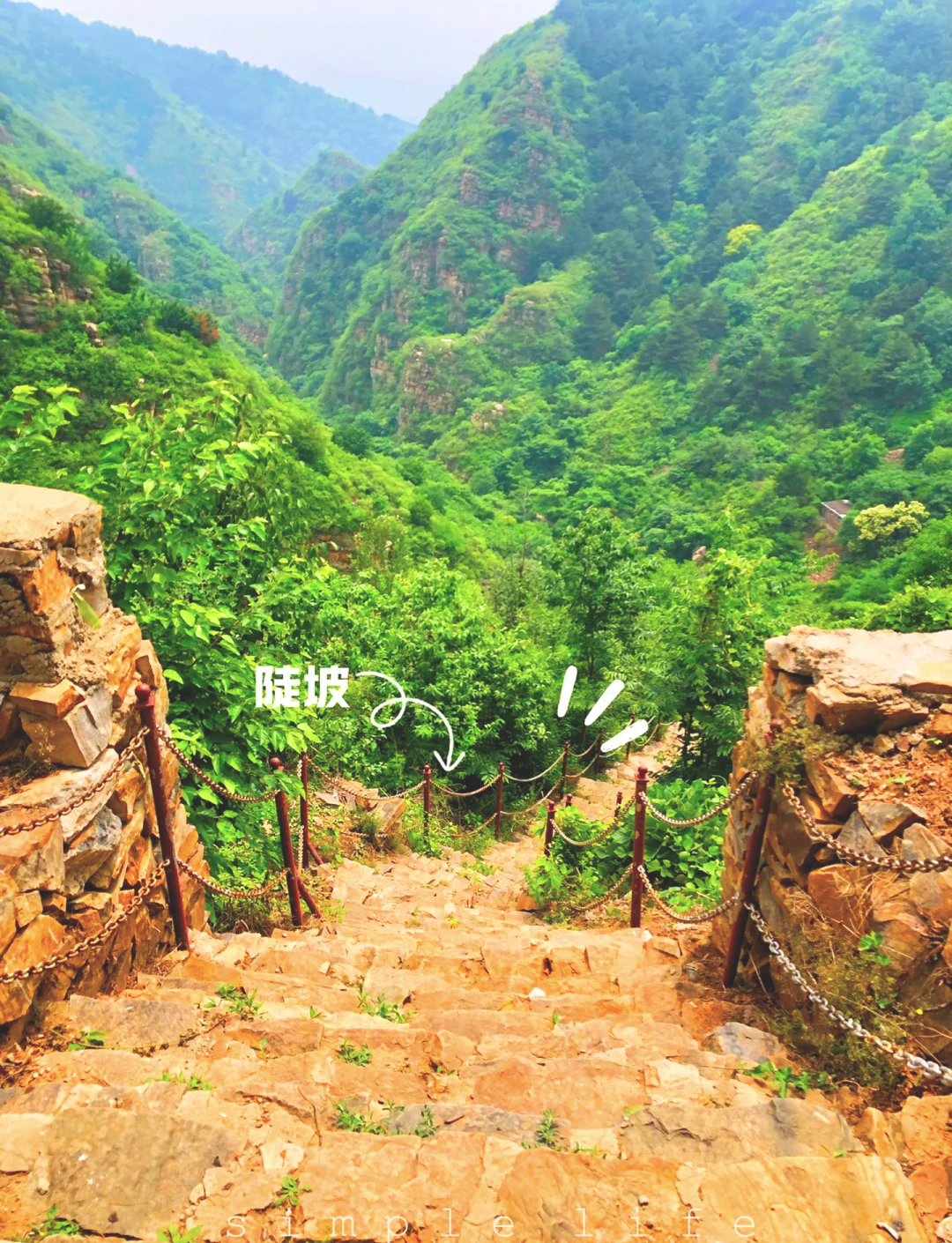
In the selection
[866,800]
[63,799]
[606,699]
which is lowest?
[606,699]

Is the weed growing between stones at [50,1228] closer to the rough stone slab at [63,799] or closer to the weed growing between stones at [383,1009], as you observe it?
the rough stone slab at [63,799]

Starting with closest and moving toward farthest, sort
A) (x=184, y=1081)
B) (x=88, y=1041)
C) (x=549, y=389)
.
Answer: (x=184, y=1081) → (x=88, y=1041) → (x=549, y=389)

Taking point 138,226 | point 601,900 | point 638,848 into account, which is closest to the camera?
point 638,848

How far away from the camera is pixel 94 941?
3.39 m

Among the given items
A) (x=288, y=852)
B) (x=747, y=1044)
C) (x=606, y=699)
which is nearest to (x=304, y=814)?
(x=288, y=852)

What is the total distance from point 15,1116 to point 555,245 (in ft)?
295

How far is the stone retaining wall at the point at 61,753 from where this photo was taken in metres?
3.15

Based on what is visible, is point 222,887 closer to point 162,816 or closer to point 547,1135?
point 162,816

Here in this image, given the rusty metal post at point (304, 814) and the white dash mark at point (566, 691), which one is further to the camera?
the white dash mark at point (566, 691)

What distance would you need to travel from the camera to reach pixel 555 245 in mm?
81250

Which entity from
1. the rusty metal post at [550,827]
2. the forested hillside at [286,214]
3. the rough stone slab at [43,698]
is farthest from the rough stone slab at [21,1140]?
the forested hillside at [286,214]

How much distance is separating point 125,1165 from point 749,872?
3.16m

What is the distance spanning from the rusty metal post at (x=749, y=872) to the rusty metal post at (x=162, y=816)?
317 cm

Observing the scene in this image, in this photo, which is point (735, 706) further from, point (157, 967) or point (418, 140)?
point (418, 140)
